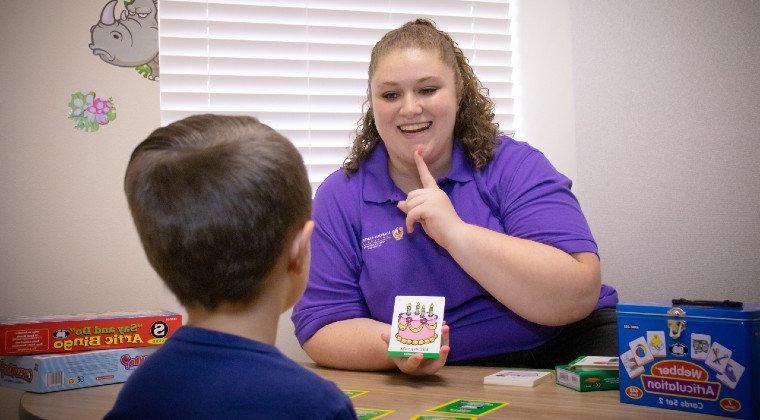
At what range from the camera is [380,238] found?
180 centimetres

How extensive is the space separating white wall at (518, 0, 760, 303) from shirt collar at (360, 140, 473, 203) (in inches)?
33.9

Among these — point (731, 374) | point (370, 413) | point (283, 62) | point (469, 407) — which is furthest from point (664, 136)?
point (370, 413)

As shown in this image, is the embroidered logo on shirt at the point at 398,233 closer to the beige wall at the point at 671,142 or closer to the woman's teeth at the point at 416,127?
the woman's teeth at the point at 416,127

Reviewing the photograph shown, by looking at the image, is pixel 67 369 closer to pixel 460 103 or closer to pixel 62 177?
pixel 62 177

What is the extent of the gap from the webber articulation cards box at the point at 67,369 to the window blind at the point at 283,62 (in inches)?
41.1

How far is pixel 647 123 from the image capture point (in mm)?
2627

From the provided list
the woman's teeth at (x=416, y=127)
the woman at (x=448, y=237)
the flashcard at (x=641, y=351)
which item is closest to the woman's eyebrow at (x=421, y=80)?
the woman at (x=448, y=237)

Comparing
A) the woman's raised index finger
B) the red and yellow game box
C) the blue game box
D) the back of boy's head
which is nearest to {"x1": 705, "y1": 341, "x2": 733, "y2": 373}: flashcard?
the blue game box

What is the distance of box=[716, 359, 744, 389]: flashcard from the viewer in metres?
1.05

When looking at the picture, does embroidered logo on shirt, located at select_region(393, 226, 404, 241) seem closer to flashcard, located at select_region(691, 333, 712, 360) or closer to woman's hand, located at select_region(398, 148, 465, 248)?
woman's hand, located at select_region(398, 148, 465, 248)

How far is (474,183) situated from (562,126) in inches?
36.8

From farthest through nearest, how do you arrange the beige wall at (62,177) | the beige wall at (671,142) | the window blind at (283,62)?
the beige wall at (671,142) < the window blind at (283,62) < the beige wall at (62,177)

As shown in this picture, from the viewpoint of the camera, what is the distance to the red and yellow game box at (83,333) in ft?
4.80

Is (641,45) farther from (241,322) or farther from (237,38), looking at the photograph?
(241,322)
